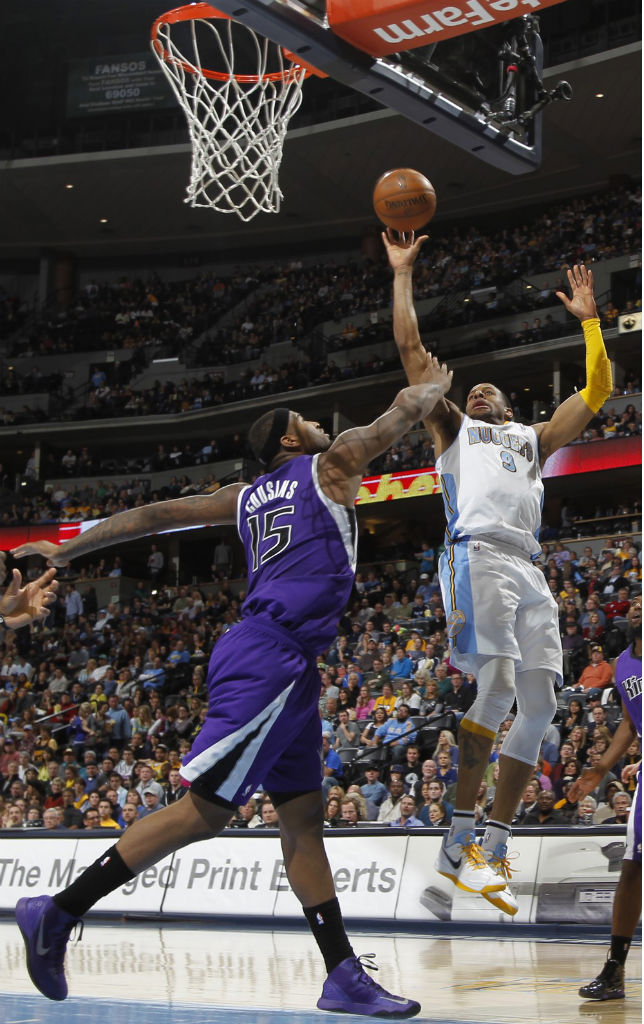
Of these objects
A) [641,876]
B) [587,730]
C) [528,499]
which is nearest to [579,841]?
[587,730]

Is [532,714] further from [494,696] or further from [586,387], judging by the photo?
[586,387]

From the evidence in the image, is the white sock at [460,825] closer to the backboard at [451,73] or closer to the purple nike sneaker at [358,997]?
the purple nike sneaker at [358,997]

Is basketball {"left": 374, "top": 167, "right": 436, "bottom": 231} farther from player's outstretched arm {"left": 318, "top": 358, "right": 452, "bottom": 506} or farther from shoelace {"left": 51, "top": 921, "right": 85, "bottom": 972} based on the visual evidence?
shoelace {"left": 51, "top": 921, "right": 85, "bottom": 972}

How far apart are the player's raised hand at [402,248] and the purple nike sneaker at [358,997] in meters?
3.49

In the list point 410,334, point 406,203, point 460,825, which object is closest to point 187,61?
point 406,203

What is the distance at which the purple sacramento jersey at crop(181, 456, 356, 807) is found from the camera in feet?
15.2

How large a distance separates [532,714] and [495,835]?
2.15 ft

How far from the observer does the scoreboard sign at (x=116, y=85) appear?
34.1 metres

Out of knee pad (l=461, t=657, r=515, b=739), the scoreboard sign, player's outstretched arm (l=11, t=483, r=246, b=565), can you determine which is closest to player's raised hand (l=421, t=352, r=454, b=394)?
player's outstretched arm (l=11, t=483, r=246, b=565)

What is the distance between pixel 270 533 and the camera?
5.12 metres

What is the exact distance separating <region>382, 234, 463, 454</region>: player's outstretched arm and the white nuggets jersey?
0.30 ft

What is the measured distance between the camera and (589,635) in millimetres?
16938

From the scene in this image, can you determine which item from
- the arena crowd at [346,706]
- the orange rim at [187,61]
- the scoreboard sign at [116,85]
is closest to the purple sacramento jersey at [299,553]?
the arena crowd at [346,706]

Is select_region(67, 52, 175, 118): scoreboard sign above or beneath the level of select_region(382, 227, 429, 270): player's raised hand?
above
